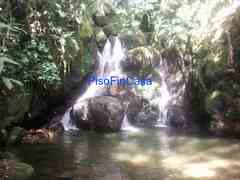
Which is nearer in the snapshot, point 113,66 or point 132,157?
point 132,157

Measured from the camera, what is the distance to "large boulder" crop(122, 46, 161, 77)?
512 inches

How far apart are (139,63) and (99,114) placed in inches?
146

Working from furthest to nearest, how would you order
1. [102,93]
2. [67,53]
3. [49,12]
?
[102,93] < [67,53] < [49,12]

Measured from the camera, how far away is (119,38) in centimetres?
1440

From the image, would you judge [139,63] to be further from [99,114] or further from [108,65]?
[99,114]

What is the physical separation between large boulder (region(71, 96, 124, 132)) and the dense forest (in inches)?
1.2

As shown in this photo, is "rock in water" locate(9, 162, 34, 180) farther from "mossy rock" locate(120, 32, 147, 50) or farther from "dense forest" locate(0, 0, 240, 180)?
"mossy rock" locate(120, 32, 147, 50)

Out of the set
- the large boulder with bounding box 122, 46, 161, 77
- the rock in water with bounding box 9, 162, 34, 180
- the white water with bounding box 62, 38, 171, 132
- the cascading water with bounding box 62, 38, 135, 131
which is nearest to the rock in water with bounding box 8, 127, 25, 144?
the rock in water with bounding box 9, 162, 34, 180

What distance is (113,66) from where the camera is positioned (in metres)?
13.4

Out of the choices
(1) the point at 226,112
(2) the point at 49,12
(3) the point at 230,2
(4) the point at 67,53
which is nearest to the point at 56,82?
(4) the point at 67,53

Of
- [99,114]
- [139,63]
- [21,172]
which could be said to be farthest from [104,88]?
[21,172]

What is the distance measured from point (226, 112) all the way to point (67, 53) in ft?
15.8

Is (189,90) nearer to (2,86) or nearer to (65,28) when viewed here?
(65,28)

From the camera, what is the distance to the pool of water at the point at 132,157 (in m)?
6.11
